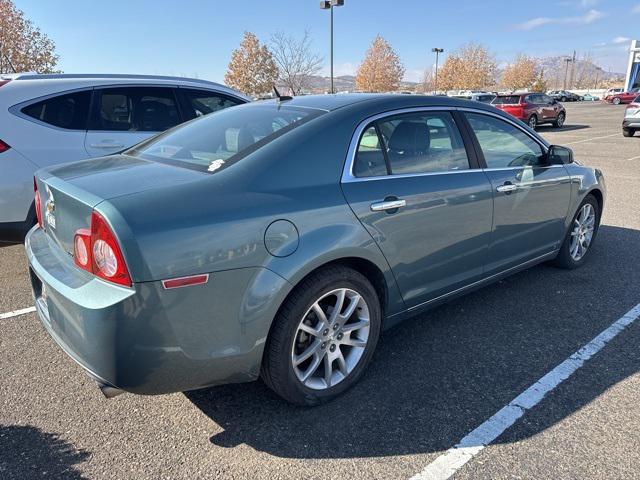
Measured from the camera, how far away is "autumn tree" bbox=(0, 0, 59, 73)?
78.9 feet

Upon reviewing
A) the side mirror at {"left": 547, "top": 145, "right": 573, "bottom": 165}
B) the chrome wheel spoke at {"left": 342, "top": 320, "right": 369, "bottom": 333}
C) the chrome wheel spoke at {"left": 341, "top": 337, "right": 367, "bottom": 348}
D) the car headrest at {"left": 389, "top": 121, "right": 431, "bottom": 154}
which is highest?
the car headrest at {"left": 389, "top": 121, "right": 431, "bottom": 154}

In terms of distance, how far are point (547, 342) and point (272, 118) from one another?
2.31 meters

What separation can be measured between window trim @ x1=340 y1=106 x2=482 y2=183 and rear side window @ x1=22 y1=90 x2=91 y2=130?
3017 millimetres

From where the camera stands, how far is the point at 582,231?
4.60 metres

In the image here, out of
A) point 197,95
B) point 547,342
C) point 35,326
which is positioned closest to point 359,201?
point 547,342

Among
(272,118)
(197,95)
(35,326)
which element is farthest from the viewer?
(197,95)

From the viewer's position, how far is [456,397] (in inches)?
106

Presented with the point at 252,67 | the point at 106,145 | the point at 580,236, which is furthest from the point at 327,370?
the point at 252,67

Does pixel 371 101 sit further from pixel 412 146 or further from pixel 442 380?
pixel 442 380

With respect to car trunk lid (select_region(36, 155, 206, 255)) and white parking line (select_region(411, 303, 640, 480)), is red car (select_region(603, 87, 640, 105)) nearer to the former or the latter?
white parking line (select_region(411, 303, 640, 480))

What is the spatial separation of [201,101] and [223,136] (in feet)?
9.56

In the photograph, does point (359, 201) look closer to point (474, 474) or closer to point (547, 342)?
point (474, 474)

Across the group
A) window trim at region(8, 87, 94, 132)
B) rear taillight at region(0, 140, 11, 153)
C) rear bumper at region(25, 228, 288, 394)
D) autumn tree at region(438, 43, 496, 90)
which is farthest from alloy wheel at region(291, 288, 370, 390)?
autumn tree at region(438, 43, 496, 90)

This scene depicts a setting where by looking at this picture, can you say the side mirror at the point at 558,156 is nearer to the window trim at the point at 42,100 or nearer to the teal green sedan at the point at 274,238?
the teal green sedan at the point at 274,238
